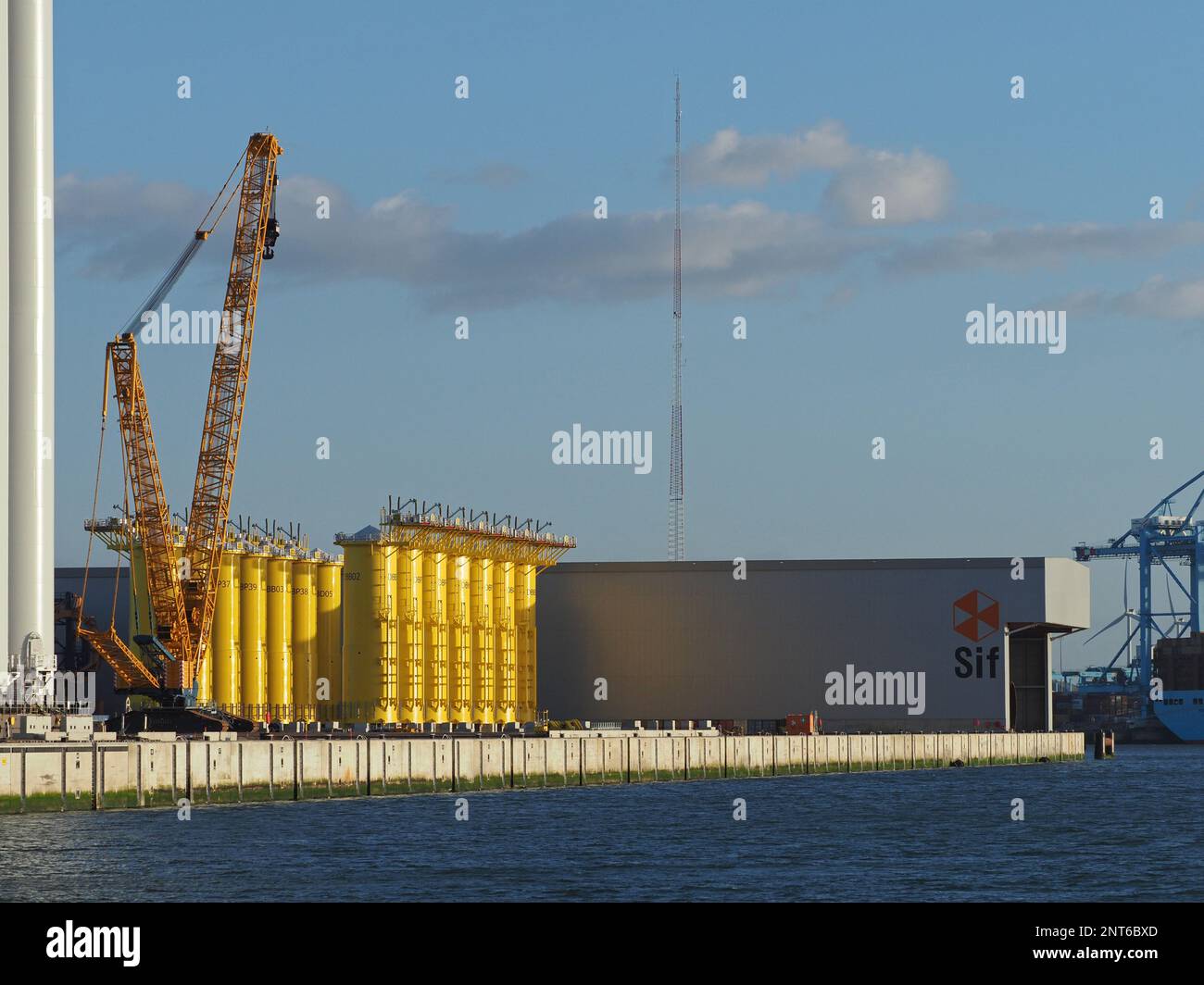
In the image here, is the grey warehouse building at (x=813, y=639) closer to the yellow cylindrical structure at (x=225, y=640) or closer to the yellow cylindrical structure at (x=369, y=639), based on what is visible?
the yellow cylindrical structure at (x=369, y=639)

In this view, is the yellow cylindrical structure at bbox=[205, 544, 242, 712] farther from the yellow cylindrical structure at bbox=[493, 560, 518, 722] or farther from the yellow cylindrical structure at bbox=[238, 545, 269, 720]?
the yellow cylindrical structure at bbox=[493, 560, 518, 722]

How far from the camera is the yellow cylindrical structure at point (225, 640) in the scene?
410 ft

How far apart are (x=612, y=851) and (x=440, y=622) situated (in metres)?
74.0

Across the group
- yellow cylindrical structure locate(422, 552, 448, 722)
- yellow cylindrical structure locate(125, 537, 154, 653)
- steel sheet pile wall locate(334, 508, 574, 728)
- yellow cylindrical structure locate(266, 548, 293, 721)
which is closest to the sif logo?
steel sheet pile wall locate(334, 508, 574, 728)

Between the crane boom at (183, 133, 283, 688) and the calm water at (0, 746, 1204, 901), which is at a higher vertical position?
the crane boom at (183, 133, 283, 688)

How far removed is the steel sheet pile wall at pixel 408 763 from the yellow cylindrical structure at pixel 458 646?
20.9 meters

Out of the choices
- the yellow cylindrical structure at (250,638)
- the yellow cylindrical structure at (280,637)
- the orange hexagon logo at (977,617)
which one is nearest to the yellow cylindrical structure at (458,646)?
the yellow cylindrical structure at (280,637)

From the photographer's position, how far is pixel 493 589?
14462 cm

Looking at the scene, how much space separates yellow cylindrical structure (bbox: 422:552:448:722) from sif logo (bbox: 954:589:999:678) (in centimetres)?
3831

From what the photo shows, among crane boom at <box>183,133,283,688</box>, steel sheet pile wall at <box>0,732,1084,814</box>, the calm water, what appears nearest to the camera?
the calm water

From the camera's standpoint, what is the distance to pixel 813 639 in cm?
14550

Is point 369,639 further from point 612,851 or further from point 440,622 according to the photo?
point 612,851

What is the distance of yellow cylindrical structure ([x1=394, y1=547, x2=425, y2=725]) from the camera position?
13200 centimetres

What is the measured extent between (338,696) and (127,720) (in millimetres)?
24810
